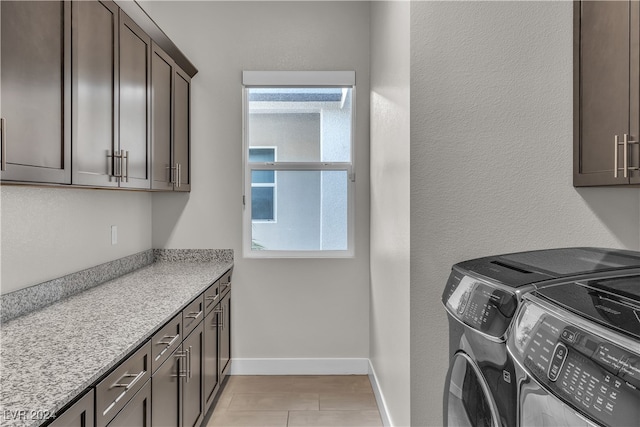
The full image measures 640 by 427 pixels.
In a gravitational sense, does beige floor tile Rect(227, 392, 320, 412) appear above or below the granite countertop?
below

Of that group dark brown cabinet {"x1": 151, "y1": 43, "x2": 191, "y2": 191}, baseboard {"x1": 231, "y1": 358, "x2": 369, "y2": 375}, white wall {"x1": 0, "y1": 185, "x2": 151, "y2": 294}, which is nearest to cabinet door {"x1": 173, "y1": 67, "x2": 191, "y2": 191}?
dark brown cabinet {"x1": 151, "y1": 43, "x2": 191, "y2": 191}

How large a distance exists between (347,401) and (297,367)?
1.88ft

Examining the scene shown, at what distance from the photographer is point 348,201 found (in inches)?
130

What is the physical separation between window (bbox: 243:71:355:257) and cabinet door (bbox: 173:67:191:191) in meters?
0.44

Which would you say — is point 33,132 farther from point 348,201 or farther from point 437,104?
point 348,201

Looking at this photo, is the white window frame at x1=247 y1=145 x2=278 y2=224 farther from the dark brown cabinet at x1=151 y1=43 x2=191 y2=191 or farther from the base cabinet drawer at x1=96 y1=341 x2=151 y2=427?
the base cabinet drawer at x1=96 y1=341 x2=151 y2=427

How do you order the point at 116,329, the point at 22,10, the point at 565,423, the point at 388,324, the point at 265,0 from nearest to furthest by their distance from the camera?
the point at 565,423 → the point at 22,10 → the point at 116,329 → the point at 388,324 → the point at 265,0

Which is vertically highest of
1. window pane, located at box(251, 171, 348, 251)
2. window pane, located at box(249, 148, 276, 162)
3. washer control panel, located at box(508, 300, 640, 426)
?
window pane, located at box(249, 148, 276, 162)

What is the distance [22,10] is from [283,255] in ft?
7.60

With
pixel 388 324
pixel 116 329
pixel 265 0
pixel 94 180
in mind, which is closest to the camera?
pixel 116 329

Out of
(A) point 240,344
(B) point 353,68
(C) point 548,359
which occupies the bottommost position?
(A) point 240,344

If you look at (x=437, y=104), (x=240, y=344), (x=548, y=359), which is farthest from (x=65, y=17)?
(x=240, y=344)

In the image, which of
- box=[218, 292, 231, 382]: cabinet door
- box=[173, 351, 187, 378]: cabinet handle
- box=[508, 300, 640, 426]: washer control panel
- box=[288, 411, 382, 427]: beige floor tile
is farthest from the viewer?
box=[218, 292, 231, 382]: cabinet door

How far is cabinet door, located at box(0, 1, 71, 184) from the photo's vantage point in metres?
1.27
